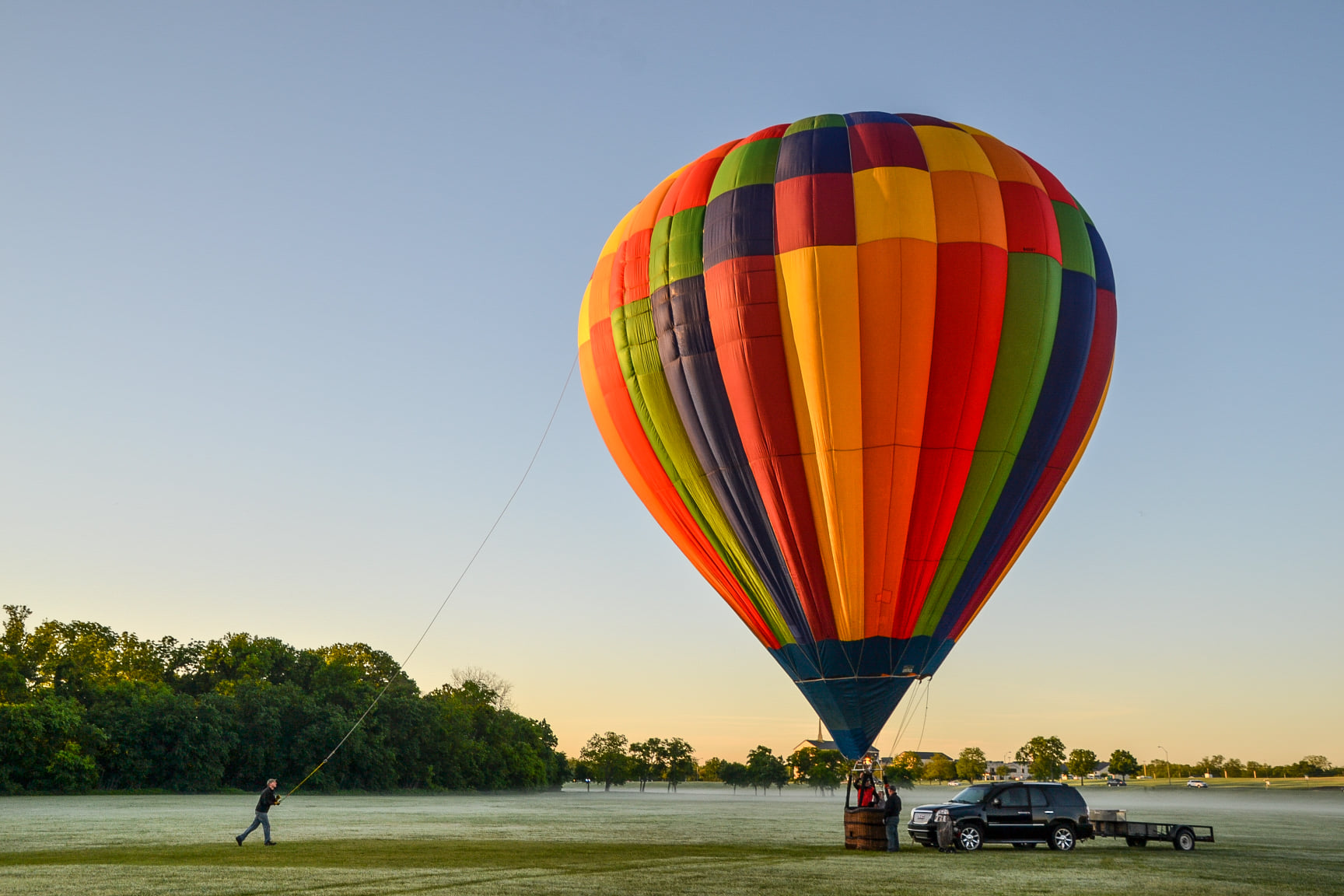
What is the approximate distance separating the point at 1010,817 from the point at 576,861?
1043 centimetres

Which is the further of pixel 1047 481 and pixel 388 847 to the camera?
pixel 1047 481

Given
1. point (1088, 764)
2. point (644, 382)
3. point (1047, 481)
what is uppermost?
point (644, 382)

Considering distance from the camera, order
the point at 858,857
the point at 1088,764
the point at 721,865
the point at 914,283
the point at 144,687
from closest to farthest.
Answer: the point at 721,865 → the point at 858,857 → the point at 914,283 → the point at 144,687 → the point at 1088,764

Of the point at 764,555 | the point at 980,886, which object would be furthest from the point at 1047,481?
the point at 980,886

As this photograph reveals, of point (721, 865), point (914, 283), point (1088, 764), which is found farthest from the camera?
point (1088, 764)

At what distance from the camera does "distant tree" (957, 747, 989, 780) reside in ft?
545

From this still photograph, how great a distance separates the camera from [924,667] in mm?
23016

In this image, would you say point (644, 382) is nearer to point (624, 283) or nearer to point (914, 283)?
point (624, 283)

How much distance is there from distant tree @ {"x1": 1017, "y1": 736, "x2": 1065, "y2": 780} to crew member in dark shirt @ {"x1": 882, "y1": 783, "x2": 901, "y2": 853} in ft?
491

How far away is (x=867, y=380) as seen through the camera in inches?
888

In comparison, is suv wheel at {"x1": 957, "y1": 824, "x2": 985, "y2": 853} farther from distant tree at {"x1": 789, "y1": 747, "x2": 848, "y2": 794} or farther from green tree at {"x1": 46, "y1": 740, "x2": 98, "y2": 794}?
distant tree at {"x1": 789, "y1": 747, "x2": 848, "y2": 794}

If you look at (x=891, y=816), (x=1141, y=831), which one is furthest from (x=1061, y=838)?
(x=891, y=816)

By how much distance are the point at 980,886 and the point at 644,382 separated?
13693 millimetres

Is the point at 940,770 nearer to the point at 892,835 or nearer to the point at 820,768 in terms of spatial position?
the point at 820,768
